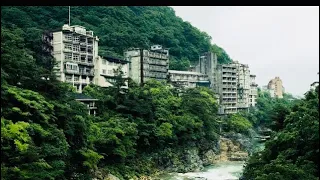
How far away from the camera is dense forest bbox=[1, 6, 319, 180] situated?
476 inches

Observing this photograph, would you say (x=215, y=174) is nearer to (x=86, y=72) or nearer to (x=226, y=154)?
(x=226, y=154)

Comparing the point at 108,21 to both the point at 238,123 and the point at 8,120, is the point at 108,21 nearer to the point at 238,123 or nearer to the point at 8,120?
the point at 238,123

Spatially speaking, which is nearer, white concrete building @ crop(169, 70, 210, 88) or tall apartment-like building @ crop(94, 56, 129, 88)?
tall apartment-like building @ crop(94, 56, 129, 88)

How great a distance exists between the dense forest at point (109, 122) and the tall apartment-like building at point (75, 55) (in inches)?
62.4

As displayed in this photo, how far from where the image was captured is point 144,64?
3991 centimetres

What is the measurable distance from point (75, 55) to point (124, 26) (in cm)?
2001

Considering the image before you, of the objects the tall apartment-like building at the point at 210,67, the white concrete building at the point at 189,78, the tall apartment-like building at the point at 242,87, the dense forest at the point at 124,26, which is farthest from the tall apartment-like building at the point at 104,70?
the tall apartment-like building at the point at 242,87

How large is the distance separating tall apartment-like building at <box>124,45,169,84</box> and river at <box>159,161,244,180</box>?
1337 cm

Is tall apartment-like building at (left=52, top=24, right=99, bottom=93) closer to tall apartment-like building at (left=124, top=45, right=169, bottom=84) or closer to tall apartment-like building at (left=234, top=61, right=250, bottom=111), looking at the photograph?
tall apartment-like building at (left=124, top=45, right=169, bottom=84)

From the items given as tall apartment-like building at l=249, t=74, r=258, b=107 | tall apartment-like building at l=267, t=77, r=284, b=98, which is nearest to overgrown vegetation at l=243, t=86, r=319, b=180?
tall apartment-like building at l=249, t=74, r=258, b=107

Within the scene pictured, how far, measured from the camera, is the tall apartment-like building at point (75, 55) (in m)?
29.3

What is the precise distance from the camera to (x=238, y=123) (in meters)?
40.2

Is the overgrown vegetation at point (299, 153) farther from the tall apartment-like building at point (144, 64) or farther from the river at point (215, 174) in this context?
the tall apartment-like building at point (144, 64)

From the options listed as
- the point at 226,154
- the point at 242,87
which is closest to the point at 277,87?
the point at 242,87
